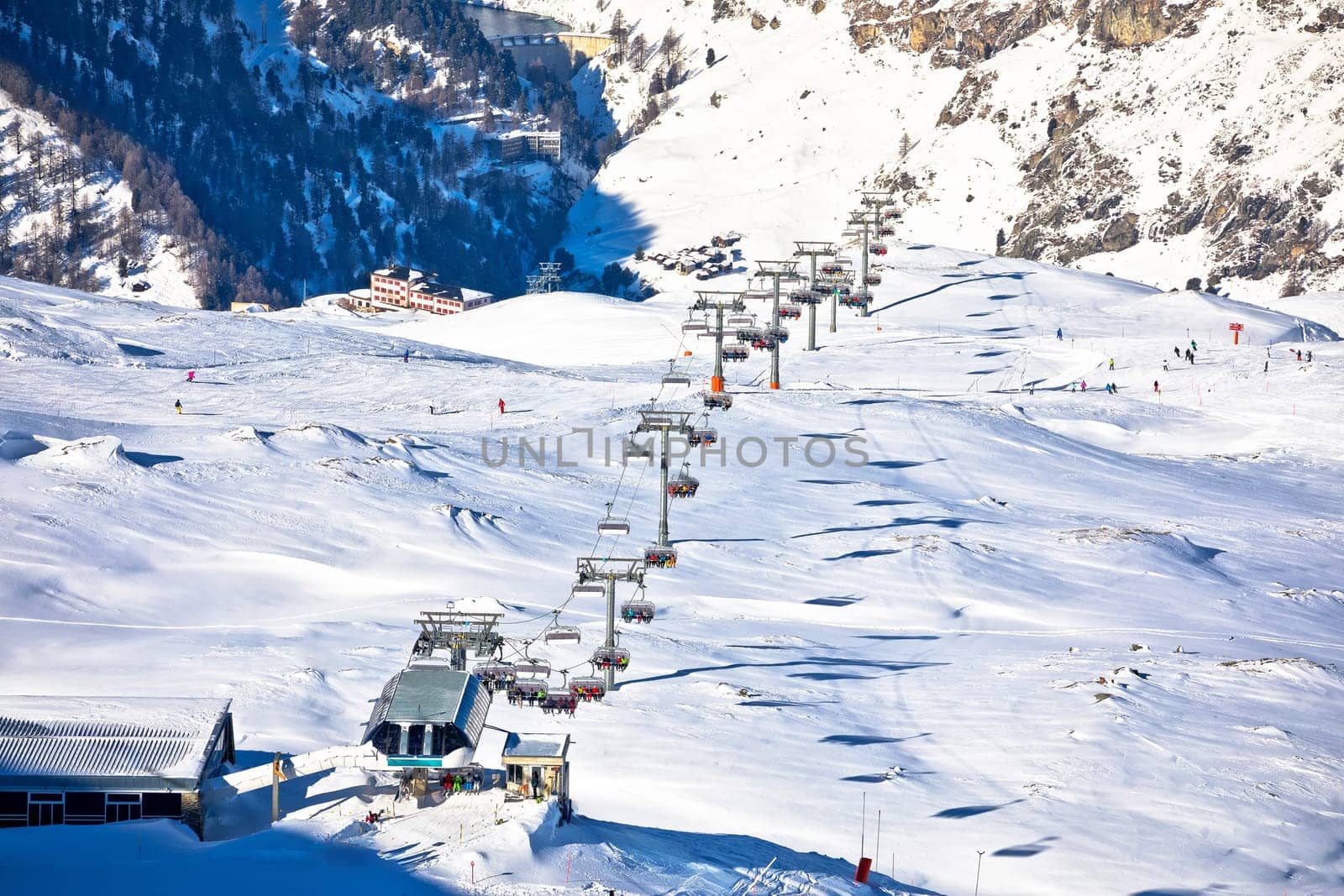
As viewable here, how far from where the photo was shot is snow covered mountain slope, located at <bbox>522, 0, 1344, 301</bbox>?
438ft

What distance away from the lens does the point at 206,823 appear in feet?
99.8

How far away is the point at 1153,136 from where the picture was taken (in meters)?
142

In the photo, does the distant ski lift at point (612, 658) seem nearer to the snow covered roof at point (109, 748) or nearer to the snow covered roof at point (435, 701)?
the snow covered roof at point (435, 701)

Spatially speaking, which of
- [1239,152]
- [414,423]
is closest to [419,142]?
[1239,152]

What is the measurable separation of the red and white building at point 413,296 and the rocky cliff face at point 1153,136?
129ft

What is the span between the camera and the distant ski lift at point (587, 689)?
1521 inches

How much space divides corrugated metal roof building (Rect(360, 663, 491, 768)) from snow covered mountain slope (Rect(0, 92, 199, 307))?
119552 millimetres

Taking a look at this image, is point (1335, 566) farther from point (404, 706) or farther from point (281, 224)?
point (281, 224)

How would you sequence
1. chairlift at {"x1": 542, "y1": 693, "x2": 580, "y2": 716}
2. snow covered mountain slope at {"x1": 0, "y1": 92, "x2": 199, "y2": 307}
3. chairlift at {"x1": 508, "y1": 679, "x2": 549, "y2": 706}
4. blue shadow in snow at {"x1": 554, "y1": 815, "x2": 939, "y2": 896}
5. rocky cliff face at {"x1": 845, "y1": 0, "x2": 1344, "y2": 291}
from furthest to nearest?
1. snow covered mountain slope at {"x1": 0, "y1": 92, "x2": 199, "y2": 307}
2. rocky cliff face at {"x1": 845, "y1": 0, "x2": 1344, "y2": 291}
3. chairlift at {"x1": 542, "y1": 693, "x2": 580, "y2": 716}
4. chairlift at {"x1": 508, "y1": 679, "x2": 549, "y2": 706}
5. blue shadow in snow at {"x1": 554, "y1": 815, "x2": 939, "y2": 896}

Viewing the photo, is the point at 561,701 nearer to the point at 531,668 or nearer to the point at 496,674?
the point at 531,668

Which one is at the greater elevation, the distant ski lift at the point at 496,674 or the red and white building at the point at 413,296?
the distant ski lift at the point at 496,674

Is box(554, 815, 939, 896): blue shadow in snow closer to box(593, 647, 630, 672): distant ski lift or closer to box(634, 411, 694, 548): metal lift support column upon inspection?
box(593, 647, 630, 672): distant ski lift

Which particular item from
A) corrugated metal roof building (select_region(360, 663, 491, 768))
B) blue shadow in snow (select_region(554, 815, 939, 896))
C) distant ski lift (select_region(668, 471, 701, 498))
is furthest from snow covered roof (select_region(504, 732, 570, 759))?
distant ski lift (select_region(668, 471, 701, 498))

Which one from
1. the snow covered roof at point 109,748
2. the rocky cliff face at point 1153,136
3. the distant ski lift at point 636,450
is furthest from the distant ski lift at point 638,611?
the rocky cliff face at point 1153,136
